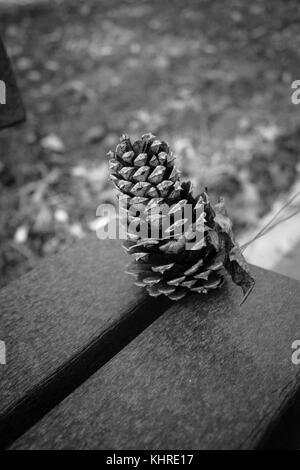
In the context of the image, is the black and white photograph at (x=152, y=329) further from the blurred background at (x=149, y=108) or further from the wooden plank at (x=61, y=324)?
the blurred background at (x=149, y=108)

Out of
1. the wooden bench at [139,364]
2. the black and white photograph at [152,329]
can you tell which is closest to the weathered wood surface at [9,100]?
the black and white photograph at [152,329]
